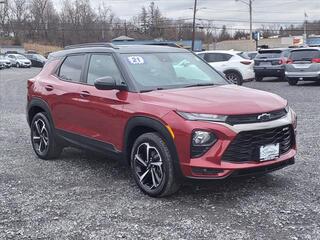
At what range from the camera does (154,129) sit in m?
5.00

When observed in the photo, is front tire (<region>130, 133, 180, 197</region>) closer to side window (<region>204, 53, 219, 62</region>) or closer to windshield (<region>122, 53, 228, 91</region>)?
windshield (<region>122, 53, 228, 91</region>)

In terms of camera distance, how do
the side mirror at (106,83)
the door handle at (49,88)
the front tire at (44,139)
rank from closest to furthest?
the side mirror at (106,83)
the door handle at (49,88)
the front tire at (44,139)

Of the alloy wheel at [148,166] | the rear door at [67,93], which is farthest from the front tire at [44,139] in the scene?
the alloy wheel at [148,166]

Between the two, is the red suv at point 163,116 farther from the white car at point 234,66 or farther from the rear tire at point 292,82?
the rear tire at point 292,82

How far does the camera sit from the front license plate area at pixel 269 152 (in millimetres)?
4801

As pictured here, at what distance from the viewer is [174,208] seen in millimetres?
4773

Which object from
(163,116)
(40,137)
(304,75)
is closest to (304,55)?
(304,75)

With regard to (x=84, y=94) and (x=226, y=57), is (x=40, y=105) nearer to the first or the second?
(x=84, y=94)

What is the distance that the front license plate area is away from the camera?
4801 millimetres

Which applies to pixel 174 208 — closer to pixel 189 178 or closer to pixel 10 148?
pixel 189 178

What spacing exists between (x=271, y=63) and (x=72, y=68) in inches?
668

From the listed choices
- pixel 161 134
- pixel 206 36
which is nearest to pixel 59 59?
pixel 161 134

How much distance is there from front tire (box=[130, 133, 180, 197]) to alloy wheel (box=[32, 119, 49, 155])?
2.23 m

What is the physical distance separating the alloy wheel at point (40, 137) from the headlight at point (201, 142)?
122 inches
